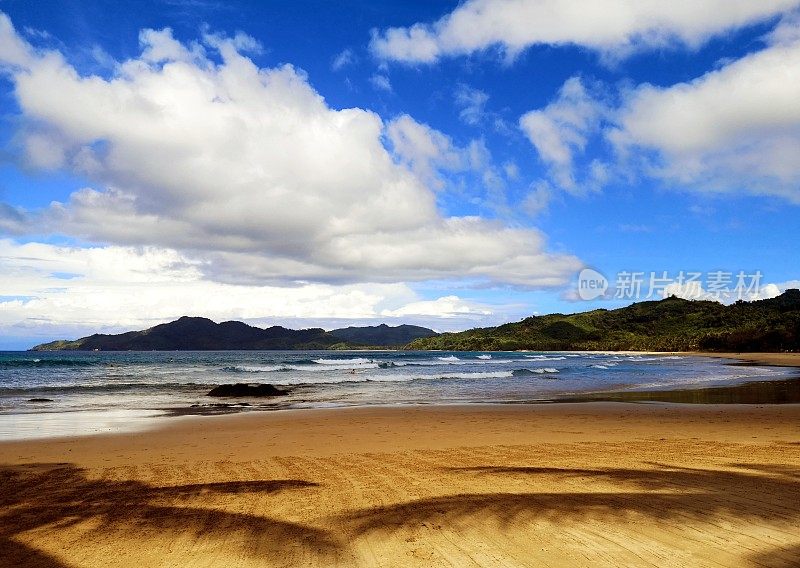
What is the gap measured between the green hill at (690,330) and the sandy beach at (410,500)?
109 metres

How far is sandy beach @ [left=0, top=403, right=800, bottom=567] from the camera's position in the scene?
5.02 meters

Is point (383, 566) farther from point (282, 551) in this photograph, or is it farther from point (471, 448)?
point (471, 448)

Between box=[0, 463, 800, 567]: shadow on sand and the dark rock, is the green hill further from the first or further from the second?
box=[0, 463, 800, 567]: shadow on sand

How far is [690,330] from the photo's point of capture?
154 meters

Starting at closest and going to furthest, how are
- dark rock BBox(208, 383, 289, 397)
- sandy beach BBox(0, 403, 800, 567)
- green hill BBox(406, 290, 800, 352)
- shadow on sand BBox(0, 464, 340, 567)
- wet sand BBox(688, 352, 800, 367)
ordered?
sandy beach BBox(0, 403, 800, 567)
shadow on sand BBox(0, 464, 340, 567)
dark rock BBox(208, 383, 289, 397)
wet sand BBox(688, 352, 800, 367)
green hill BBox(406, 290, 800, 352)

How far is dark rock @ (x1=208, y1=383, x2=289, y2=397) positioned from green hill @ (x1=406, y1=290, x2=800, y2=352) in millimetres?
103573

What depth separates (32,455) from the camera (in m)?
11.5

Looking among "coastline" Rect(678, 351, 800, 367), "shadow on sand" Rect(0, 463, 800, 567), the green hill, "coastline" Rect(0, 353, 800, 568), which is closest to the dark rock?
"coastline" Rect(0, 353, 800, 568)

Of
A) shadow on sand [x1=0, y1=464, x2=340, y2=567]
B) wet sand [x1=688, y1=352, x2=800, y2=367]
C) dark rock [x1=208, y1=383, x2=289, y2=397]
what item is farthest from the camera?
wet sand [x1=688, y1=352, x2=800, y2=367]

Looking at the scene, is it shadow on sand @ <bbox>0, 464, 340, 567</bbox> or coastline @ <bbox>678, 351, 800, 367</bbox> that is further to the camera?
coastline @ <bbox>678, 351, 800, 367</bbox>

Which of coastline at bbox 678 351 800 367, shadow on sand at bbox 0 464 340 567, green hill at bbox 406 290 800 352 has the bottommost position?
coastline at bbox 678 351 800 367

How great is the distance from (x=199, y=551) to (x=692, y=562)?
15.5 feet

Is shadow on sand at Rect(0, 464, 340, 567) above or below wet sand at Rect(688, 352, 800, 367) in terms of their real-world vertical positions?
above

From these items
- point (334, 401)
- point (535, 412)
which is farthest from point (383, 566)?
point (334, 401)
